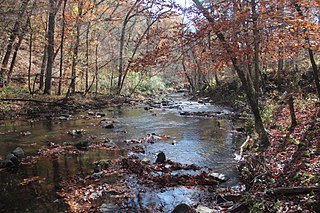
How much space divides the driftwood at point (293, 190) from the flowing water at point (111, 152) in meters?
1.75

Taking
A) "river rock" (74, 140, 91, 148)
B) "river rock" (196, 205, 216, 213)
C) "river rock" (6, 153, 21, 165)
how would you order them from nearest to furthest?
1. "river rock" (196, 205, 216, 213)
2. "river rock" (6, 153, 21, 165)
3. "river rock" (74, 140, 91, 148)

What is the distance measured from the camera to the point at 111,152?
32.0 ft

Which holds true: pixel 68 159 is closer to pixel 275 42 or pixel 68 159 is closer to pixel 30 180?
pixel 30 180

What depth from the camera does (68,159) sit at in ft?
29.0

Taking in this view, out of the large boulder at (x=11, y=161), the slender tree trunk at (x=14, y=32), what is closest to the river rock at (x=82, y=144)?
the large boulder at (x=11, y=161)

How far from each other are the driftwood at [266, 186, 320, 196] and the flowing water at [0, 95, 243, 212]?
1747 mm

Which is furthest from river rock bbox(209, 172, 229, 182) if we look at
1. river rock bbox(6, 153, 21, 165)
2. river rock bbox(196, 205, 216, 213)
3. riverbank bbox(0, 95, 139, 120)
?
riverbank bbox(0, 95, 139, 120)

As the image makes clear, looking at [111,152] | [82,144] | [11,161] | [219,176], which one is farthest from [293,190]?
[82,144]

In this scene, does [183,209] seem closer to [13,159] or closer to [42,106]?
[13,159]

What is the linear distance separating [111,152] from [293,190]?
6348 millimetres

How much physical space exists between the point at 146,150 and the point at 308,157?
5345 millimetres

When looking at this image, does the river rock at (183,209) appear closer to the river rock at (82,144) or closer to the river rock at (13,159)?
the river rock at (13,159)

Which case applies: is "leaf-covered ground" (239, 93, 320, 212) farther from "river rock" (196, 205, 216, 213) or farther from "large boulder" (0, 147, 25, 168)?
"large boulder" (0, 147, 25, 168)

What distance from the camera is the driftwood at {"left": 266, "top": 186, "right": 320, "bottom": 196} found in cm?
470
